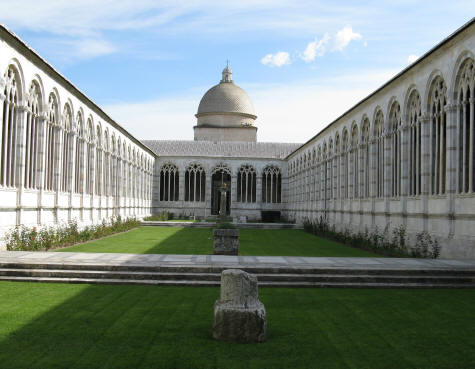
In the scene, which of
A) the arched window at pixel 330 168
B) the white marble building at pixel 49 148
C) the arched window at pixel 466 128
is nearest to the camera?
the arched window at pixel 466 128

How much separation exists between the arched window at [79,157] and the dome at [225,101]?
3734cm

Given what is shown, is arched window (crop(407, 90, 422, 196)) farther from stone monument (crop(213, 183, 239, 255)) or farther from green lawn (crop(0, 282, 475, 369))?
green lawn (crop(0, 282, 475, 369))

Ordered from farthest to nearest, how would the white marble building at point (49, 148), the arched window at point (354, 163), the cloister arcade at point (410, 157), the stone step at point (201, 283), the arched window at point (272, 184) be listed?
the arched window at point (272, 184) → the arched window at point (354, 163) → the white marble building at point (49, 148) → the cloister arcade at point (410, 157) → the stone step at point (201, 283)

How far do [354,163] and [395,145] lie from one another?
21.7ft

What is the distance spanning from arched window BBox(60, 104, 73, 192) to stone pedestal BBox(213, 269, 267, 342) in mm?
19114

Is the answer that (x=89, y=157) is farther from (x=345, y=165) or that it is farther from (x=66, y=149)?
(x=345, y=165)

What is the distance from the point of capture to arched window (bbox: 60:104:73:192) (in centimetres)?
2578

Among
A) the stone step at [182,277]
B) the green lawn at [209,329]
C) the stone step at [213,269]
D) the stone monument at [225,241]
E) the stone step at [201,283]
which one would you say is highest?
the stone monument at [225,241]

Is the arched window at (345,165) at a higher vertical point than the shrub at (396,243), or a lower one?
higher

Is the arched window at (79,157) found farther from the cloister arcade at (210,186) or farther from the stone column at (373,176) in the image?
the cloister arcade at (210,186)

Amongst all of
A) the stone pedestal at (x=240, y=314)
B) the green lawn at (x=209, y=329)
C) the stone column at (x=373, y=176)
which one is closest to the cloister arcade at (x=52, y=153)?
the green lawn at (x=209, y=329)

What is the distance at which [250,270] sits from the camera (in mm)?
13211

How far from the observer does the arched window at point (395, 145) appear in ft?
78.6

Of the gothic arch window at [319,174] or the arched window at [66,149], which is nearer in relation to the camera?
the arched window at [66,149]
